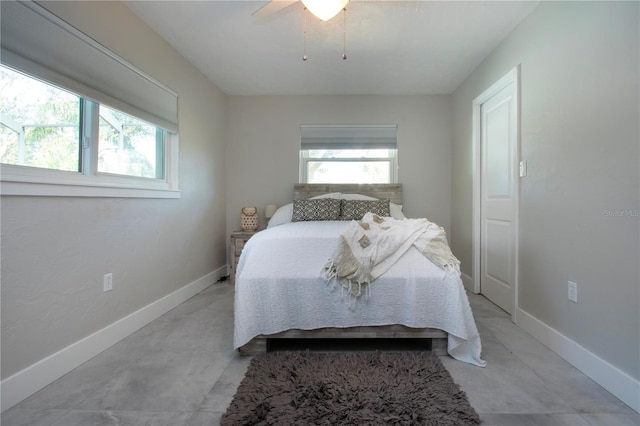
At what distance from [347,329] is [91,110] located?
2.18m

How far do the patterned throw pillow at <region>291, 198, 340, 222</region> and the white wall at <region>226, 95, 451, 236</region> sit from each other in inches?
26.1

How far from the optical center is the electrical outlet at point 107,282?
1908 millimetres

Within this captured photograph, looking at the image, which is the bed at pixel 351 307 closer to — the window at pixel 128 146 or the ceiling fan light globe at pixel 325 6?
the window at pixel 128 146

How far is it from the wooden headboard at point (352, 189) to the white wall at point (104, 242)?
3.96 feet

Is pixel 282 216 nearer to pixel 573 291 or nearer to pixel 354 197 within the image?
pixel 354 197

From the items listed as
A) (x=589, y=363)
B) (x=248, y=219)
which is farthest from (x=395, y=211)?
(x=589, y=363)

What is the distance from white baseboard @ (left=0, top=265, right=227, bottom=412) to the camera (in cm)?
136

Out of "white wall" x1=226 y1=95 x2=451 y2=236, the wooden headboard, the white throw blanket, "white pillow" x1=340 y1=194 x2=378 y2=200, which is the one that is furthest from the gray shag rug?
"white wall" x1=226 y1=95 x2=451 y2=236

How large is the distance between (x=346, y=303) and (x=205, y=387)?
2.87ft

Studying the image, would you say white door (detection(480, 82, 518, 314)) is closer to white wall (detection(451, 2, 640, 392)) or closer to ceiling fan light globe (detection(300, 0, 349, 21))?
white wall (detection(451, 2, 640, 392))

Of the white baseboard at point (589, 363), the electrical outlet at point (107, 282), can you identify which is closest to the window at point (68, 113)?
the electrical outlet at point (107, 282)

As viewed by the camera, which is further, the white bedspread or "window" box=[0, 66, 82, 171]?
the white bedspread

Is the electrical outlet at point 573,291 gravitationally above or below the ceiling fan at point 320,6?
below

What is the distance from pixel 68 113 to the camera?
1752mm
